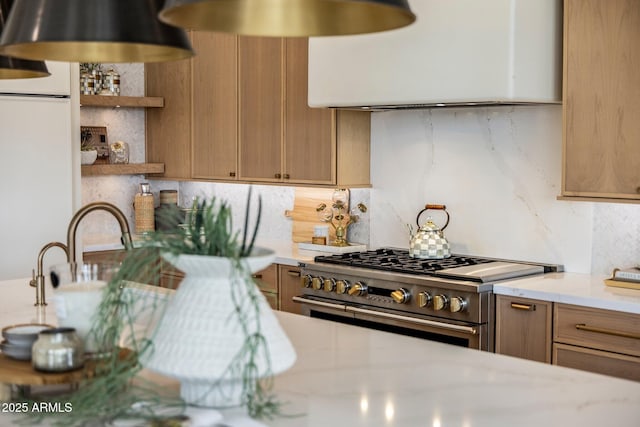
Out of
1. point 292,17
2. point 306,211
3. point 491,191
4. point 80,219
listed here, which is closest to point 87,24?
point 292,17

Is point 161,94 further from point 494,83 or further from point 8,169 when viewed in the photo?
point 494,83

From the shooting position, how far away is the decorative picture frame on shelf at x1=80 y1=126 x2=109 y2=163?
566cm

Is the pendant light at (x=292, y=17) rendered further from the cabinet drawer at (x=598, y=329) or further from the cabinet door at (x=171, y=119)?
the cabinet door at (x=171, y=119)

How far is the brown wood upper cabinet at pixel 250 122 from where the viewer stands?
4.73 meters

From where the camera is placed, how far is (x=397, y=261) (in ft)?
14.0

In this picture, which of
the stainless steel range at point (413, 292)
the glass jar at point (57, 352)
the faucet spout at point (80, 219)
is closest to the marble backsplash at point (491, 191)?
the stainless steel range at point (413, 292)

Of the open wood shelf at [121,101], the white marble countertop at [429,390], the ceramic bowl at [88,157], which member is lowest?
the white marble countertop at [429,390]

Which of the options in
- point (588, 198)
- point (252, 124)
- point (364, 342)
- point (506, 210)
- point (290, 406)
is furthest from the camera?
point (252, 124)

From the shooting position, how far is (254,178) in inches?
202

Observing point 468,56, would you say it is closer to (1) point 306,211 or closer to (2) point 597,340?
(2) point 597,340

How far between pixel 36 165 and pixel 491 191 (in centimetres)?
246

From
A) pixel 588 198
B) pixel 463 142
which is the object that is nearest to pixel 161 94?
pixel 463 142

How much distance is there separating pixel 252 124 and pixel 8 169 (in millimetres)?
1377

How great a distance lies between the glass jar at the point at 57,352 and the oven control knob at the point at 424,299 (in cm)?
220
